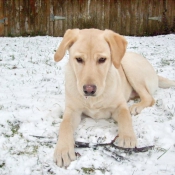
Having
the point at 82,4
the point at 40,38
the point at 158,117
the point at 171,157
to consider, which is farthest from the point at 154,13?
the point at 171,157

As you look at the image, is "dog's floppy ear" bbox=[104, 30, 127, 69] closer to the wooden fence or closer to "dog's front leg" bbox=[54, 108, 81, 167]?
"dog's front leg" bbox=[54, 108, 81, 167]

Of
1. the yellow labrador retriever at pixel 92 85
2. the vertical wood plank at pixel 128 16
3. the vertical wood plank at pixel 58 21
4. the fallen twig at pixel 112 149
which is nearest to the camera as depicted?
the fallen twig at pixel 112 149

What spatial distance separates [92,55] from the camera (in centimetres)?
269

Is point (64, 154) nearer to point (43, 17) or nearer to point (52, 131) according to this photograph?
point (52, 131)

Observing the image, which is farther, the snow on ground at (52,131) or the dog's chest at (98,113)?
the dog's chest at (98,113)

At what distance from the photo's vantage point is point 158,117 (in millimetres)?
3100

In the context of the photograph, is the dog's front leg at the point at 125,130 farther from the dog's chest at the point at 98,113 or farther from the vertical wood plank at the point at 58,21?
the vertical wood plank at the point at 58,21

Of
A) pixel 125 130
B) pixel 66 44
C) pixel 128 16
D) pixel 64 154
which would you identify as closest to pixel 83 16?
pixel 128 16

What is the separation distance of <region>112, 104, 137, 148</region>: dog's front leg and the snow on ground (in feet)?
0.31

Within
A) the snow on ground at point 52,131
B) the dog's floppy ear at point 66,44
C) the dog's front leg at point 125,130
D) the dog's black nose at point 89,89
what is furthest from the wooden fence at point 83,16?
the dog's black nose at point 89,89

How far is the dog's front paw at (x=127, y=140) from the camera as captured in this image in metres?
2.44

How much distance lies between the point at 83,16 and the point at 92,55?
329 inches

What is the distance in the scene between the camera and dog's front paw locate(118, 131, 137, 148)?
2438 millimetres

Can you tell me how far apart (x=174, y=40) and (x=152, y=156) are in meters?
7.95
